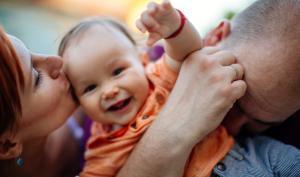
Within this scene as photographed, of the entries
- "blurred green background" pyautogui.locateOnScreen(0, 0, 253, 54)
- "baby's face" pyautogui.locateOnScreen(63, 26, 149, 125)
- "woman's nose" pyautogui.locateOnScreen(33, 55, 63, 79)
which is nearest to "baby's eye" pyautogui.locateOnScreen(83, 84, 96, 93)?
"baby's face" pyautogui.locateOnScreen(63, 26, 149, 125)

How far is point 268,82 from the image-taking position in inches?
32.1

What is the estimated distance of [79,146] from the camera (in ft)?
4.17

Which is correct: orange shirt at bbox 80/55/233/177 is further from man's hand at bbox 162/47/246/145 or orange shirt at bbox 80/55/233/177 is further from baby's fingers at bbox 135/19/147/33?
baby's fingers at bbox 135/19/147/33

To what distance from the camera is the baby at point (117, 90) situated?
87 centimetres

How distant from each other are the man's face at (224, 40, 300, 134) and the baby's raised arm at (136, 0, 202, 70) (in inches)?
6.0

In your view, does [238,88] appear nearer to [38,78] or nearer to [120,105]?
[120,105]

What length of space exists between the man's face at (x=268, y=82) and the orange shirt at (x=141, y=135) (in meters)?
0.11

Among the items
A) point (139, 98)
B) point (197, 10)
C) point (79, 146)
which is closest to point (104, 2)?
point (197, 10)

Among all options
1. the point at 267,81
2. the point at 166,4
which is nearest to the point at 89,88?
the point at 166,4

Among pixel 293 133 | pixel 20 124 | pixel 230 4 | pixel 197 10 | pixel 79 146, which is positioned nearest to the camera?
pixel 20 124

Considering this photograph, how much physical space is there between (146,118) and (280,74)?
1.27 ft

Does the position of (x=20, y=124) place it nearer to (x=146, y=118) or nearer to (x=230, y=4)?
(x=146, y=118)

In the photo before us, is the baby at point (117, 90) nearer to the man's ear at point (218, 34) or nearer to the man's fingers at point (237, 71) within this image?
the man's fingers at point (237, 71)

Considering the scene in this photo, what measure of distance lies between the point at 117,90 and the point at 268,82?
0.42 metres
